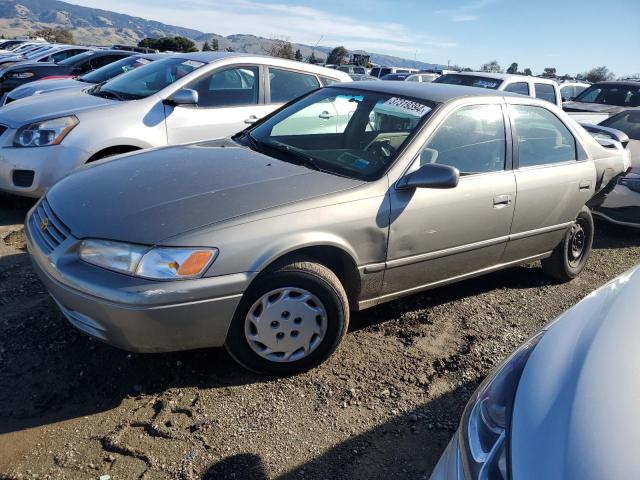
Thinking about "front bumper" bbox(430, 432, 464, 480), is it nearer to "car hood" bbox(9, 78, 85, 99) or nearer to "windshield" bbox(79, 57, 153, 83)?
"car hood" bbox(9, 78, 85, 99)

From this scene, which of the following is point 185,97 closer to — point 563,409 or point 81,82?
point 81,82

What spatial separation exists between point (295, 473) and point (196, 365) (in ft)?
3.12

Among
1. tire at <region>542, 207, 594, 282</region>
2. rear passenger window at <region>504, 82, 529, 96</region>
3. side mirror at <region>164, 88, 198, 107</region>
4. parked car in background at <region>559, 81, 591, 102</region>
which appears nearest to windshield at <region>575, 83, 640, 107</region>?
rear passenger window at <region>504, 82, 529, 96</region>

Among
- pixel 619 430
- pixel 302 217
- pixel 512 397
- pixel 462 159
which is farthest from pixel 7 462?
pixel 462 159

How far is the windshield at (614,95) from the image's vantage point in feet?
34.3

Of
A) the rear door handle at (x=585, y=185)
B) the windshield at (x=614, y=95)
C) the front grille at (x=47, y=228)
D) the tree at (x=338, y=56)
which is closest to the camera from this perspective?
the front grille at (x=47, y=228)

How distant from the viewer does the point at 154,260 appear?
2422 mm

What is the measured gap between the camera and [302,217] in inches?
107

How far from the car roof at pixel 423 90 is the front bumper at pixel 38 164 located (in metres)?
2.43

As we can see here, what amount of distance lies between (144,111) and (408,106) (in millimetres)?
2760

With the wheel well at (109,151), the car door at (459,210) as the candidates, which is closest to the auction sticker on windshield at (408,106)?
the car door at (459,210)

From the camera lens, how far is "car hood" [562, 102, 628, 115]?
9.79 m

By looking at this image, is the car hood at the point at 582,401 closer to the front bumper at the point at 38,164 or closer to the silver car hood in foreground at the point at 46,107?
the front bumper at the point at 38,164

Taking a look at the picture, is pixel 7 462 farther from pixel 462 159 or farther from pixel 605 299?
pixel 462 159
